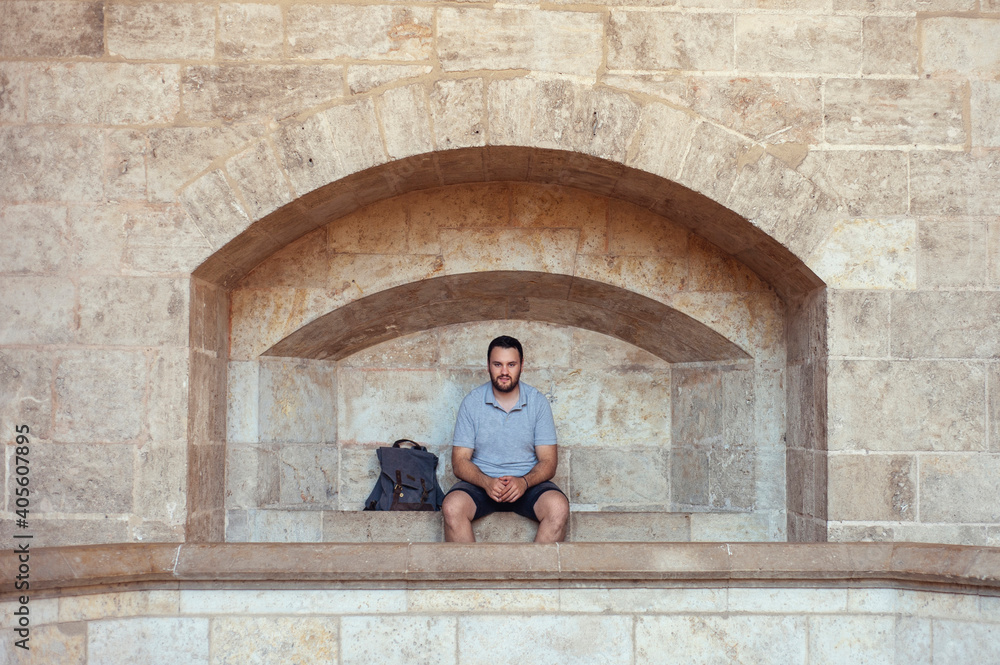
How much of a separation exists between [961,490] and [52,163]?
4063mm

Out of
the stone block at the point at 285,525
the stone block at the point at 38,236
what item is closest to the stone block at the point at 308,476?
the stone block at the point at 285,525

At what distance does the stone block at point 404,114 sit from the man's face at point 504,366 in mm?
1171

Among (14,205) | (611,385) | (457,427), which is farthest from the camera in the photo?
(611,385)

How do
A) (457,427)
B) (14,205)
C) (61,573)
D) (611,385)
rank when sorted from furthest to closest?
1. (611,385)
2. (457,427)
3. (14,205)
4. (61,573)

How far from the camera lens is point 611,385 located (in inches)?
211

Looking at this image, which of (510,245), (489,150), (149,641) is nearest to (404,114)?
(489,150)

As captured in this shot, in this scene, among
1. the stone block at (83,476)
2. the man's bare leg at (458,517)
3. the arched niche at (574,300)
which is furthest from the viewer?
the man's bare leg at (458,517)

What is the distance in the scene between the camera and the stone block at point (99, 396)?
3828 millimetres

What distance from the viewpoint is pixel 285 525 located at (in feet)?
15.3

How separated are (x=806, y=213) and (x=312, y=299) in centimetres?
239

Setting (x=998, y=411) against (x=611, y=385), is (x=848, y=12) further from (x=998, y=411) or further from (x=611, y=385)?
(x=611, y=385)

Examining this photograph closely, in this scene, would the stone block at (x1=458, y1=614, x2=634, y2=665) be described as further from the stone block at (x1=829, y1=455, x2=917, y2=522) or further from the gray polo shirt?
the gray polo shirt

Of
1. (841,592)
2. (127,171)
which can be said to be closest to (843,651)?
(841,592)

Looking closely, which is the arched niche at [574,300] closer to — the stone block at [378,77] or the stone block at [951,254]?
the stone block at [378,77]
